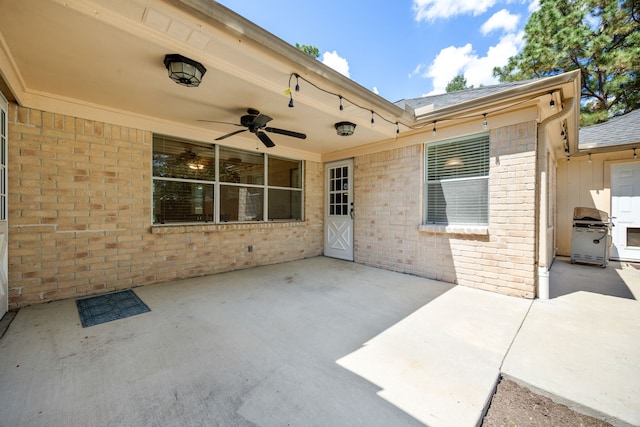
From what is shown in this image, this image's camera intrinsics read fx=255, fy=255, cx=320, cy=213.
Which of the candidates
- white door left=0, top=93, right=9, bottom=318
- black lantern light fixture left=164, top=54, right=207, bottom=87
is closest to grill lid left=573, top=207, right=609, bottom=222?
black lantern light fixture left=164, top=54, right=207, bottom=87

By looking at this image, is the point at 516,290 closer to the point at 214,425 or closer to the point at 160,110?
the point at 214,425

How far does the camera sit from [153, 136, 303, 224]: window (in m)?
4.29

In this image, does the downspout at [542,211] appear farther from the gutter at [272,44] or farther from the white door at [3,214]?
the white door at [3,214]

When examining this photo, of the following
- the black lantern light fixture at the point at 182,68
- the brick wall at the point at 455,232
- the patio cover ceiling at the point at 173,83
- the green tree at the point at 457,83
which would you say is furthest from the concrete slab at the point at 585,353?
the green tree at the point at 457,83

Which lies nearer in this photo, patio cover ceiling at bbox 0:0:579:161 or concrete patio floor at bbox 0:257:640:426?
concrete patio floor at bbox 0:257:640:426

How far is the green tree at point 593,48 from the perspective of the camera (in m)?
8.43

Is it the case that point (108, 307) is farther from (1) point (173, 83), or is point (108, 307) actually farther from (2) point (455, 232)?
(2) point (455, 232)

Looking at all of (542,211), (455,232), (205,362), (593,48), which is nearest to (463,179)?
(455,232)

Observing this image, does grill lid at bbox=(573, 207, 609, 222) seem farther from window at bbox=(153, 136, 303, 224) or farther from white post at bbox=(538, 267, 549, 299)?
window at bbox=(153, 136, 303, 224)

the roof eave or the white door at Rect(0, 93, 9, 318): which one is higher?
the roof eave

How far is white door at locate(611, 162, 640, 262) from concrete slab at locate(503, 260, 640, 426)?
3176mm

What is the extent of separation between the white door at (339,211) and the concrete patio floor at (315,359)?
2465 mm

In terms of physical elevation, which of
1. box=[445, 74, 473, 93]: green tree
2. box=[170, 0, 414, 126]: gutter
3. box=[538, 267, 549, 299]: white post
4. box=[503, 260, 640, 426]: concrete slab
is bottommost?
box=[503, 260, 640, 426]: concrete slab

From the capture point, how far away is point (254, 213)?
5.41 m
